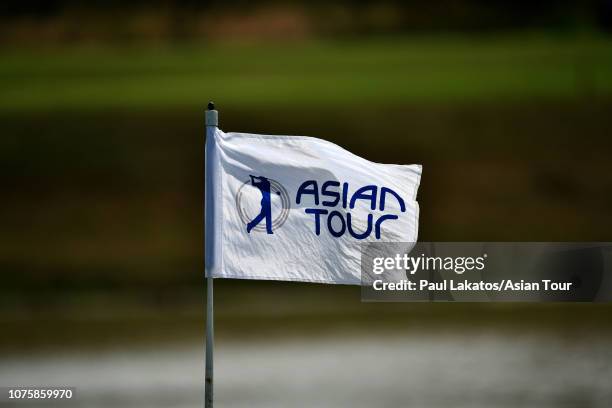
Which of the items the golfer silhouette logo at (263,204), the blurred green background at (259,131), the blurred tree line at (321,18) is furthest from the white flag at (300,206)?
the blurred tree line at (321,18)

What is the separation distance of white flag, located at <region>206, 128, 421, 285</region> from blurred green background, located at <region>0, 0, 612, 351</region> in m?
3.45

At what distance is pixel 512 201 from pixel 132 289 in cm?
393

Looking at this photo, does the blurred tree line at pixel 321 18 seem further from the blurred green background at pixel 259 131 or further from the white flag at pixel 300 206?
the white flag at pixel 300 206

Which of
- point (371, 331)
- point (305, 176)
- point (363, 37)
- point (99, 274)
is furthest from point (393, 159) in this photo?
point (305, 176)

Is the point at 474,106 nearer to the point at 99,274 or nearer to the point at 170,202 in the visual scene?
the point at 170,202

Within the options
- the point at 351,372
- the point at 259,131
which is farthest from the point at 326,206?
the point at 259,131

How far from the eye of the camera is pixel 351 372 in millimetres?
4957

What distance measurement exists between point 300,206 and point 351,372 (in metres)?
2.28

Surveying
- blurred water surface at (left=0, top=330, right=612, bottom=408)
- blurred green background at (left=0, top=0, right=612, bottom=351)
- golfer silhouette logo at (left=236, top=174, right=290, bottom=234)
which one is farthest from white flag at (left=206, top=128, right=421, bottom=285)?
blurred green background at (left=0, top=0, right=612, bottom=351)

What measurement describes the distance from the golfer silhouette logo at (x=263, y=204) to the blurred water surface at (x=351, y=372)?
1.57 metres

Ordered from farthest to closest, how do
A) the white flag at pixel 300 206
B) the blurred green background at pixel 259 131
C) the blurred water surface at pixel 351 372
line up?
the blurred green background at pixel 259 131
the blurred water surface at pixel 351 372
the white flag at pixel 300 206

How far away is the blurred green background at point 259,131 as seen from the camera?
7422 millimetres

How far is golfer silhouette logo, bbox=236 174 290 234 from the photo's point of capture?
282 centimetres

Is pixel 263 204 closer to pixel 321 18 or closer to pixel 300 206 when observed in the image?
pixel 300 206
